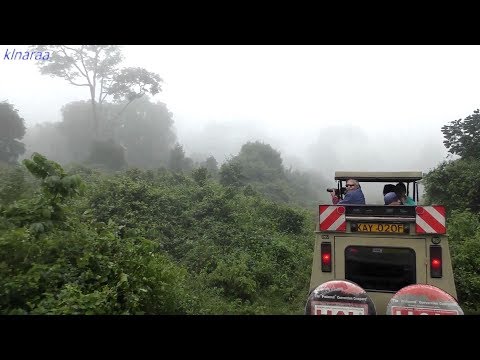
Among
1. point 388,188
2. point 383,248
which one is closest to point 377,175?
point 388,188

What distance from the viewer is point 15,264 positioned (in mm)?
3807

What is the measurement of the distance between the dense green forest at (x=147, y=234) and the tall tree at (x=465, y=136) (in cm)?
4

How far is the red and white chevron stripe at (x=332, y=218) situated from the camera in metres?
4.62

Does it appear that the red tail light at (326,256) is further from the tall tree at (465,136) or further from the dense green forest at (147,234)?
the tall tree at (465,136)

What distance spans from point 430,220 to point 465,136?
11.4 m

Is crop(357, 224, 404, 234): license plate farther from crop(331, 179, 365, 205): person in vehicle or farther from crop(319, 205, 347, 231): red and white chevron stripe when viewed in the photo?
crop(331, 179, 365, 205): person in vehicle

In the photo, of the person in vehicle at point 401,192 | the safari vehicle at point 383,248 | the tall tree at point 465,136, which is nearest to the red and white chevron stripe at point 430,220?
the safari vehicle at point 383,248

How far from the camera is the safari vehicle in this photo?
14.2 ft

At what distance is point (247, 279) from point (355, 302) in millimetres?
4195

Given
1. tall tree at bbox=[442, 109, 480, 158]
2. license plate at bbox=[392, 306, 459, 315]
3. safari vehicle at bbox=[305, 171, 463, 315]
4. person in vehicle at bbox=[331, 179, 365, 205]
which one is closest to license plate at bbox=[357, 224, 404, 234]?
safari vehicle at bbox=[305, 171, 463, 315]

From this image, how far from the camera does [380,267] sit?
459 centimetres
